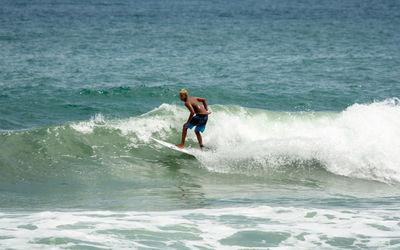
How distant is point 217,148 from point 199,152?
1.01 metres

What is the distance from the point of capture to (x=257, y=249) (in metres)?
6.15

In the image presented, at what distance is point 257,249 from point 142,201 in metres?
3.01

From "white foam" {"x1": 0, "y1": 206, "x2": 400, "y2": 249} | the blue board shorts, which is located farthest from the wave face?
"white foam" {"x1": 0, "y1": 206, "x2": 400, "y2": 249}

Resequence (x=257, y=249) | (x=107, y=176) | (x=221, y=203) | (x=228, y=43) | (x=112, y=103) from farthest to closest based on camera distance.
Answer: (x=228, y=43) < (x=112, y=103) < (x=107, y=176) < (x=221, y=203) < (x=257, y=249)

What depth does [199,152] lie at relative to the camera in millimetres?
12023

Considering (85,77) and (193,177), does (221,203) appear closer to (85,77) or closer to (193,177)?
(193,177)

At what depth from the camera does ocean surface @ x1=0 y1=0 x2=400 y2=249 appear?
6.80m

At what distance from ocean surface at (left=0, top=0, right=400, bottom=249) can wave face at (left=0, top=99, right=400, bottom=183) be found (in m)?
0.04

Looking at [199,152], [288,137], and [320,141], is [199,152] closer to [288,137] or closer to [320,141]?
[288,137]

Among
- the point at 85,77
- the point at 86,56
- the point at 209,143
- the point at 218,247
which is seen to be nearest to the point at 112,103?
the point at 85,77

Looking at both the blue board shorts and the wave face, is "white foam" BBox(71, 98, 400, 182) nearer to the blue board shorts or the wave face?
the wave face

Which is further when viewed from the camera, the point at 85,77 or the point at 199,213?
the point at 85,77

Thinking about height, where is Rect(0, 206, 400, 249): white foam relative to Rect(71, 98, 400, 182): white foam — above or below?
below

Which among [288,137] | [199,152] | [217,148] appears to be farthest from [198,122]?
[288,137]
